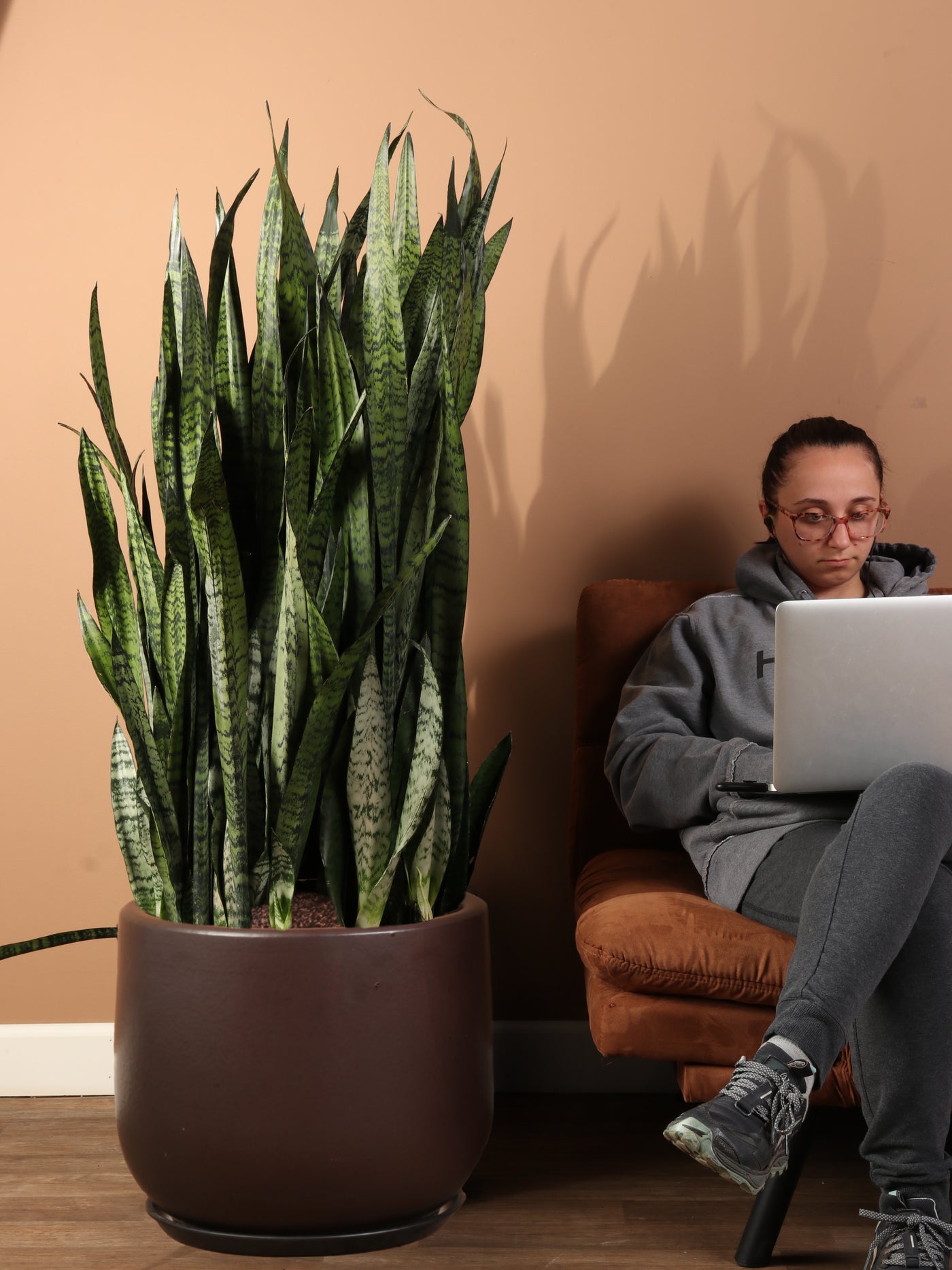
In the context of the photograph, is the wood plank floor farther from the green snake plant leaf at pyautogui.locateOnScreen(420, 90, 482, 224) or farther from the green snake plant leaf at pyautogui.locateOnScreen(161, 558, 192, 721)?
the green snake plant leaf at pyautogui.locateOnScreen(420, 90, 482, 224)

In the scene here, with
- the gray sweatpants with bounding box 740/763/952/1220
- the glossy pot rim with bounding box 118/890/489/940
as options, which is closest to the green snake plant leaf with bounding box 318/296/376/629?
the glossy pot rim with bounding box 118/890/489/940

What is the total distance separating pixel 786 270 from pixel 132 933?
1.61 m

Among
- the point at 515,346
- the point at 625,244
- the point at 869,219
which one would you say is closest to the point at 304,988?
the point at 515,346

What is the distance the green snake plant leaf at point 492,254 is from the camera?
56.5 inches

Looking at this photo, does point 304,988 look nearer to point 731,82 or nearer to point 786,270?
point 786,270

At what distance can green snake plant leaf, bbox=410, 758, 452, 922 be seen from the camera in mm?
1292

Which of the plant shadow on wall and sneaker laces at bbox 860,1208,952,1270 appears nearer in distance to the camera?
sneaker laces at bbox 860,1208,952,1270

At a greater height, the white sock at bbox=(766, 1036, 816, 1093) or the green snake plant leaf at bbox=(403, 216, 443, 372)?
the green snake plant leaf at bbox=(403, 216, 443, 372)

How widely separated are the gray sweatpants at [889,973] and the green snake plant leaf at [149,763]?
70 cm

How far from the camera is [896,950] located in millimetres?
1125

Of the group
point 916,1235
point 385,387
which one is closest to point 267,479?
point 385,387

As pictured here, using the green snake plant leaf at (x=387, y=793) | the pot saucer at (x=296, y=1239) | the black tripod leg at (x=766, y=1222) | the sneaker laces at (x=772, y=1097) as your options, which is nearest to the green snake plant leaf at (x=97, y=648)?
the green snake plant leaf at (x=387, y=793)

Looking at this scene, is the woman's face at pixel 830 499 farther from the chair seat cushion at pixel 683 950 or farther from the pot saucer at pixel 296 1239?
the pot saucer at pixel 296 1239

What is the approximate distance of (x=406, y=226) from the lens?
4.61ft
